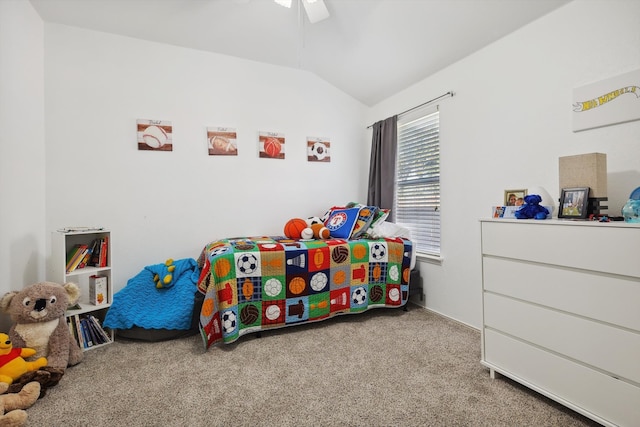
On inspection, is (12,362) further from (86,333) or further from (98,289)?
(98,289)

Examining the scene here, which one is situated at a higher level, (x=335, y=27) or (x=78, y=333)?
(x=335, y=27)

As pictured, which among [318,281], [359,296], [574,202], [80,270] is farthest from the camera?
[359,296]

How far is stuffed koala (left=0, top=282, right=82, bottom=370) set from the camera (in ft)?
5.60

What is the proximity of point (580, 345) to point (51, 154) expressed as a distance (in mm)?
3686

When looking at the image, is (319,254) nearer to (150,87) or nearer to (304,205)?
(304,205)

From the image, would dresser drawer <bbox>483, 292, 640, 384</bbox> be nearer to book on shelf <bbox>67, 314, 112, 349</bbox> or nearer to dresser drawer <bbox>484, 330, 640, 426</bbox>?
dresser drawer <bbox>484, 330, 640, 426</bbox>

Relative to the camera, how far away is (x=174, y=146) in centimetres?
280

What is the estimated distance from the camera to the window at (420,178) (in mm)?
2805

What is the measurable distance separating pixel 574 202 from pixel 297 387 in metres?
1.77

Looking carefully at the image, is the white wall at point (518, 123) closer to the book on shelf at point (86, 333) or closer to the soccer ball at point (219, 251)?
the soccer ball at point (219, 251)

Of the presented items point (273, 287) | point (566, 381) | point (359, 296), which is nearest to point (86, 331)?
point (273, 287)

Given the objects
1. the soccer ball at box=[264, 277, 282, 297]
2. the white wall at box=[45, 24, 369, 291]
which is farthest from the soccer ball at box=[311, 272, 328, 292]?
the white wall at box=[45, 24, 369, 291]

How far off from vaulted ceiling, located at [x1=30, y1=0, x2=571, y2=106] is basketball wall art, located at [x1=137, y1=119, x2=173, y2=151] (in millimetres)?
→ 769

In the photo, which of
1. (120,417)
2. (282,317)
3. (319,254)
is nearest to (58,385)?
(120,417)
